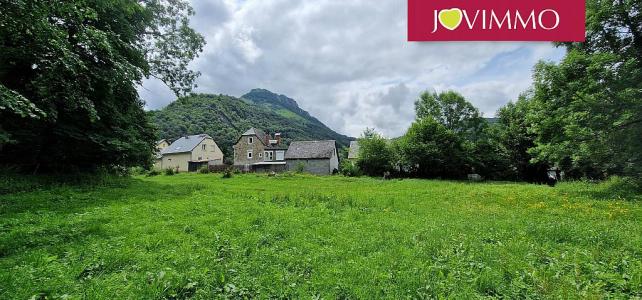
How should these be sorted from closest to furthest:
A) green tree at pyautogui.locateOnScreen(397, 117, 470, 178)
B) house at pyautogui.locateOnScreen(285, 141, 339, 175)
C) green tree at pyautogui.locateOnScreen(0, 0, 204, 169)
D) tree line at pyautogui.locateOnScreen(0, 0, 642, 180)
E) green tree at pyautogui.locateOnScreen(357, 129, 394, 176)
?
green tree at pyautogui.locateOnScreen(0, 0, 204, 169) < tree line at pyautogui.locateOnScreen(0, 0, 642, 180) < green tree at pyautogui.locateOnScreen(397, 117, 470, 178) < green tree at pyautogui.locateOnScreen(357, 129, 394, 176) < house at pyautogui.locateOnScreen(285, 141, 339, 175)

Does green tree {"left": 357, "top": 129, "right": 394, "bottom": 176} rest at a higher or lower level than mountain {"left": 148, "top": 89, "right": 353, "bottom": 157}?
lower

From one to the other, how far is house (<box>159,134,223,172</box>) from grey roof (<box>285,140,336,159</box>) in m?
18.5

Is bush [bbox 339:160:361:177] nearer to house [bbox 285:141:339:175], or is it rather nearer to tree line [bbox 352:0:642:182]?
house [bbox 285:141:339:175]

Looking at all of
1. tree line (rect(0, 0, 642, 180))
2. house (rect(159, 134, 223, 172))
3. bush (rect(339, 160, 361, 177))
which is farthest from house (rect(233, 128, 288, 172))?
tree line (rect(0, 0, 642, 180))

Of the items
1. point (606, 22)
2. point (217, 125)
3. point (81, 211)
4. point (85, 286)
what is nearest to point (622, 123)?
point (606, 22)

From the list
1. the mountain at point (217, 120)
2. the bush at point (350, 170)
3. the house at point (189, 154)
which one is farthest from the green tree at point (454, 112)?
the house at point (189, 154)

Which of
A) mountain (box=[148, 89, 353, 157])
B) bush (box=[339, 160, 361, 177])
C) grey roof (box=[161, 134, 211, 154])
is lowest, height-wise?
bush (box=[339, 160, 361, 177])

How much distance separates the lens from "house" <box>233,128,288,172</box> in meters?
62.7

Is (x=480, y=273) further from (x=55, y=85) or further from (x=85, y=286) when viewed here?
(x=55, y=85)

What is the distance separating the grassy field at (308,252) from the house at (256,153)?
50.7 metres

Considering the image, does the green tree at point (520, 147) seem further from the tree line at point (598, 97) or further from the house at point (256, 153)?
the house at point (256, 153)

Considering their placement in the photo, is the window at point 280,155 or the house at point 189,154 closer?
the window at point 280,155

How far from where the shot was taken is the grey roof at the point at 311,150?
187 feet

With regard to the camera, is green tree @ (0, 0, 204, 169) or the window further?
the window
